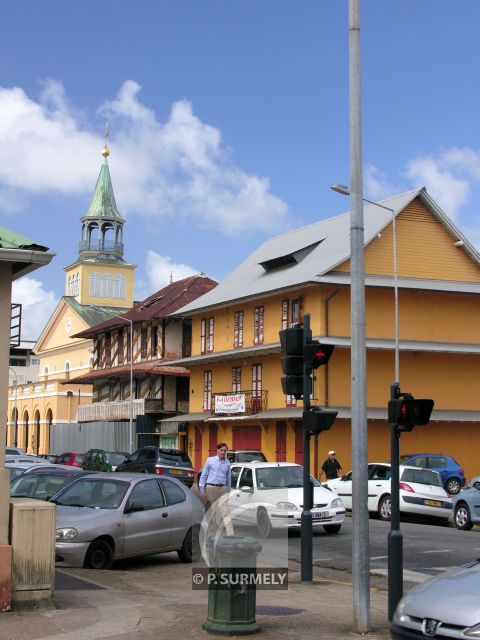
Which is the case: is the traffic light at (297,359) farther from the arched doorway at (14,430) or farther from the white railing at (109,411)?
the arched doorway at (14,430)

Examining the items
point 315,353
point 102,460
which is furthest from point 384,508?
point 102,460

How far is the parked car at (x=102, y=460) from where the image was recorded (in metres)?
38.8

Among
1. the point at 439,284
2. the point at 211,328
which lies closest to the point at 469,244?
the point at 439,284

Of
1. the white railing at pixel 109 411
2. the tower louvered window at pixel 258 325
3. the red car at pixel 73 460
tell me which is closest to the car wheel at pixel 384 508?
the tower louvered window at pixel 258 325

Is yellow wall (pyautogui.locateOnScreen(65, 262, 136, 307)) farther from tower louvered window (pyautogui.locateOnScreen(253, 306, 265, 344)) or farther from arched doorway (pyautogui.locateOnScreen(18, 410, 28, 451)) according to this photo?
tower louvered window (pyautogui.locateOnScreen(253, 306, 265, 344))

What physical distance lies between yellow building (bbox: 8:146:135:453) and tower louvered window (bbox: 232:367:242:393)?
25145mm

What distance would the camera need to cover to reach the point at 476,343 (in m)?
43.1

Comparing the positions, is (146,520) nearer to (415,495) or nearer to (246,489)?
(246,489)

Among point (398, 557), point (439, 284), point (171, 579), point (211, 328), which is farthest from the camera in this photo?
point (211, 328)

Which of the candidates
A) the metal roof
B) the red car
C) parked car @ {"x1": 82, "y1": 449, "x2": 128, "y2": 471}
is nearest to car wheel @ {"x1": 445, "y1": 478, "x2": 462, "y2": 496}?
the metal roof

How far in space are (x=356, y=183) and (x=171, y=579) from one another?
6.38 meters

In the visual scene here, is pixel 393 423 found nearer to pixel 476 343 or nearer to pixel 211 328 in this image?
pixel 476 343

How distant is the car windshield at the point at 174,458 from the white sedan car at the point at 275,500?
12.8 metres

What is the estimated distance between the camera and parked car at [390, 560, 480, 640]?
24.1 ft
